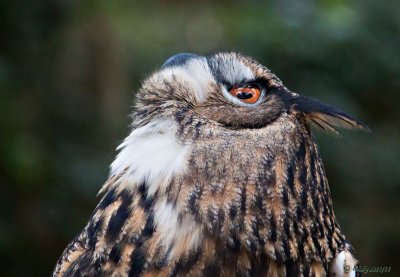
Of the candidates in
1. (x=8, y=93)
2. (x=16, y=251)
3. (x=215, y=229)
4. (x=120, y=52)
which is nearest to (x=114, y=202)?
(x=215, y=229)

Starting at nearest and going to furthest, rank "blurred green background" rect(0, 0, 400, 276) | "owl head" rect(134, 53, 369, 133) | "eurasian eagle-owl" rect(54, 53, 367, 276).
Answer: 1. "eurasian eagle-owl" rect(54, 53, 367, 276)
2. "owl head" rect(134, 53, 369, 133)
3. "blurred green background" rect(0, 0, 400, 276)

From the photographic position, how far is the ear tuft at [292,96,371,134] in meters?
2.13

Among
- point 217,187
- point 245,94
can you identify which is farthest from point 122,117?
point 217,187

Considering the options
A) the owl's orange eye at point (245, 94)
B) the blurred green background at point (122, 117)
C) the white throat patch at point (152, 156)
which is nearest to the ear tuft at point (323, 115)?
the owl's orange eye at point (245, 94)

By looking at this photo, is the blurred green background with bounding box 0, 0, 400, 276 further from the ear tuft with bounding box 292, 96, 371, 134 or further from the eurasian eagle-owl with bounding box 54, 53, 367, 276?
the ear tuft with bounding box 292, 96, 371, 134

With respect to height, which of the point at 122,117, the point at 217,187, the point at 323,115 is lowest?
the point at 122,117

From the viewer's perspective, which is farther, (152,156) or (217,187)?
(152,156)

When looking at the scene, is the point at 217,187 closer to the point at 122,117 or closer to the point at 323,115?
the point at 323,115

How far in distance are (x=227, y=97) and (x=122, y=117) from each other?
4224 millimetres

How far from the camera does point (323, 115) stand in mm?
2154

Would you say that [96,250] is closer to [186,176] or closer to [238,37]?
[186,176]

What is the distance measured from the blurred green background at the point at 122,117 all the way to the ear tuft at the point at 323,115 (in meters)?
2.52

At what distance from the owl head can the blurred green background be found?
2.38 metres

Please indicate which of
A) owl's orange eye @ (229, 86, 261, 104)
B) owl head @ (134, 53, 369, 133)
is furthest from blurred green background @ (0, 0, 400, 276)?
owl's orange eye @ (229, 86, 261, 104)
